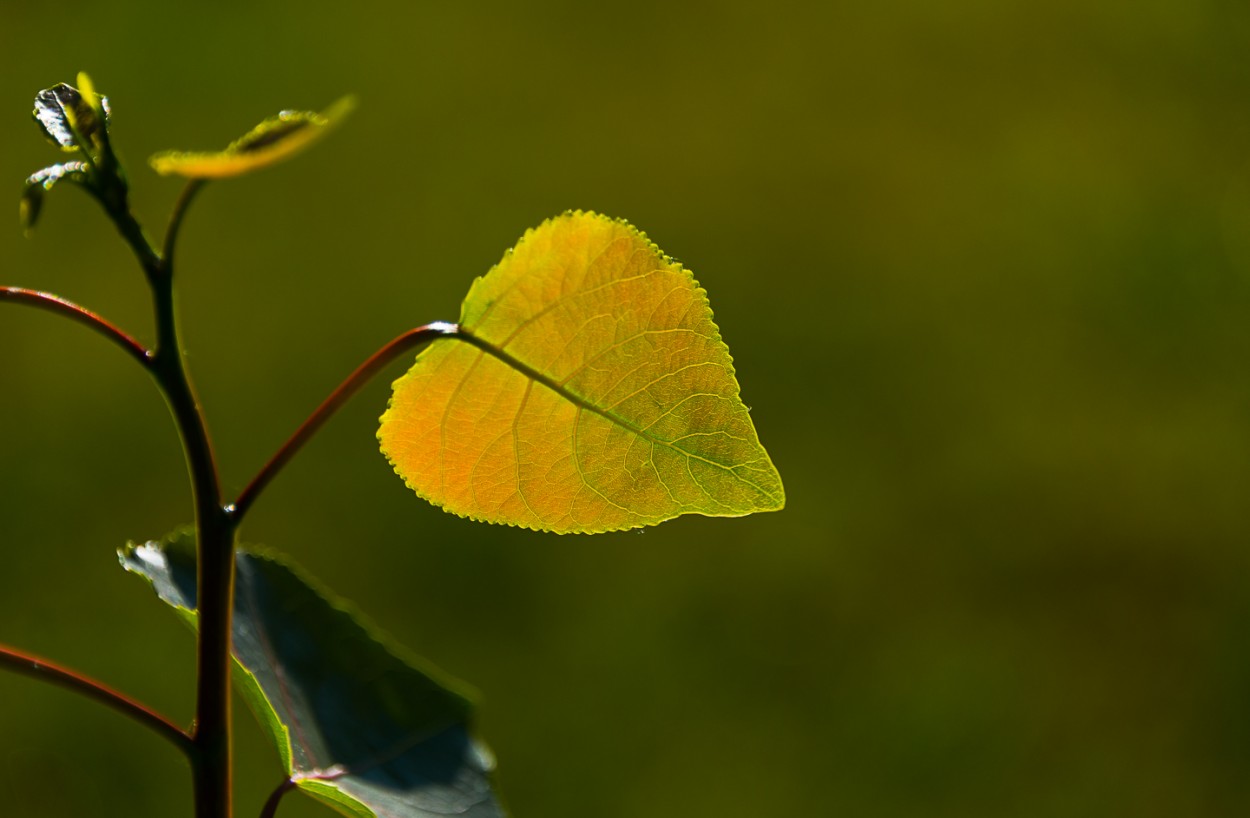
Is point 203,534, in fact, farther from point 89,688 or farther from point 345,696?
point 345,696

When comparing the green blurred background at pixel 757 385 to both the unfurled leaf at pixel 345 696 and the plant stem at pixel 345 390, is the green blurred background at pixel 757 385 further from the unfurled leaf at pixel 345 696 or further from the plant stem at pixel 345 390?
the plant stem at pixel 345 390

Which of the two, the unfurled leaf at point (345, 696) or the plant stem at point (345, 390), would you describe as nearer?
the plant stem at point (345, 390)

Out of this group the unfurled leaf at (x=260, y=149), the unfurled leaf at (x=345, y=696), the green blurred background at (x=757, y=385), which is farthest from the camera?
the green blurred background at (x=757, y=385)

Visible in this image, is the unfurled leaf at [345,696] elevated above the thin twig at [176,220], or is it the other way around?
the thin twig at [176,220]

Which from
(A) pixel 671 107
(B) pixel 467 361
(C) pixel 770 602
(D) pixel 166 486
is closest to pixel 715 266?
(A) pixel 671 107

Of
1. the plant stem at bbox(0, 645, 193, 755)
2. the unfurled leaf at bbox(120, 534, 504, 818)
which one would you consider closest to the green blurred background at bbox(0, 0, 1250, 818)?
the unfurled leaf at bbox(120, 534, 504, 818)

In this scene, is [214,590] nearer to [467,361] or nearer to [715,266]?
[467,361]

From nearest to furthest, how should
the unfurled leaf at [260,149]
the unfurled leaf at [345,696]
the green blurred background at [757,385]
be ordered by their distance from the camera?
the unfurled leaf at [260,149], the unfurled leaf at [345,696], the green blurred background at [757,385]

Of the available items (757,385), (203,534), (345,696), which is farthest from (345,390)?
(757,385)

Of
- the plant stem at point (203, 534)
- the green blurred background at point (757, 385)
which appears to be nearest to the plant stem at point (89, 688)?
the plant stem at point (203, 534)
